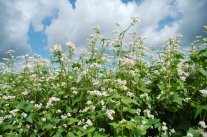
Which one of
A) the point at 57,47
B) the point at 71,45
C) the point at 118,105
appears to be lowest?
the point at 118,105

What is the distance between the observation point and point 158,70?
4.85 m

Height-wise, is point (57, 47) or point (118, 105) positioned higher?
point (57, 47)

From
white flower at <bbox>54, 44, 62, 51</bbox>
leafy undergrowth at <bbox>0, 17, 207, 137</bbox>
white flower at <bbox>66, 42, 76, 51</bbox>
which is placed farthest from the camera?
white flower at <bbox>66, 42, 76, 51</bbox>

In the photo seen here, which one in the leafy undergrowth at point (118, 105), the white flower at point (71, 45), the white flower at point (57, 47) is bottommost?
the leafy undergrowth at point (118, 105)

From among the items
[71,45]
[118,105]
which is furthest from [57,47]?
[118,105]

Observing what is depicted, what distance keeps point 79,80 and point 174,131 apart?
261 centimetres

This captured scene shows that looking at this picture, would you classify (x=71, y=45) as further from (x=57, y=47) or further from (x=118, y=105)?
(x=118, y=105)

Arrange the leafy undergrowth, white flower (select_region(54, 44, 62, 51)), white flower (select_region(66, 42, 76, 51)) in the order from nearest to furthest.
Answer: the leafy undergrowth → white flower (select_region(54, 44, 62, 51)) → white flower (select_region(66, 42, 76, 51))

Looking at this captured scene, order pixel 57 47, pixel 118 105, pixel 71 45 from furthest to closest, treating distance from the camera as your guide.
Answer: pixel 71 45 < pixel 57 47 < pixel 118 105

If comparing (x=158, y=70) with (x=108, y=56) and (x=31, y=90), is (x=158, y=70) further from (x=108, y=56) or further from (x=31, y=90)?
(x=31, y=90)

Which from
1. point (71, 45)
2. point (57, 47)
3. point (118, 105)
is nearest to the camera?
Result: point (118, 105)

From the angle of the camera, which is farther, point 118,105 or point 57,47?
point 57,47

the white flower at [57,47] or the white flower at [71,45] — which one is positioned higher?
the white flower at [71,45]

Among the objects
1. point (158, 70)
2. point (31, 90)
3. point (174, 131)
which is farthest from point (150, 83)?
point (31, 90)
